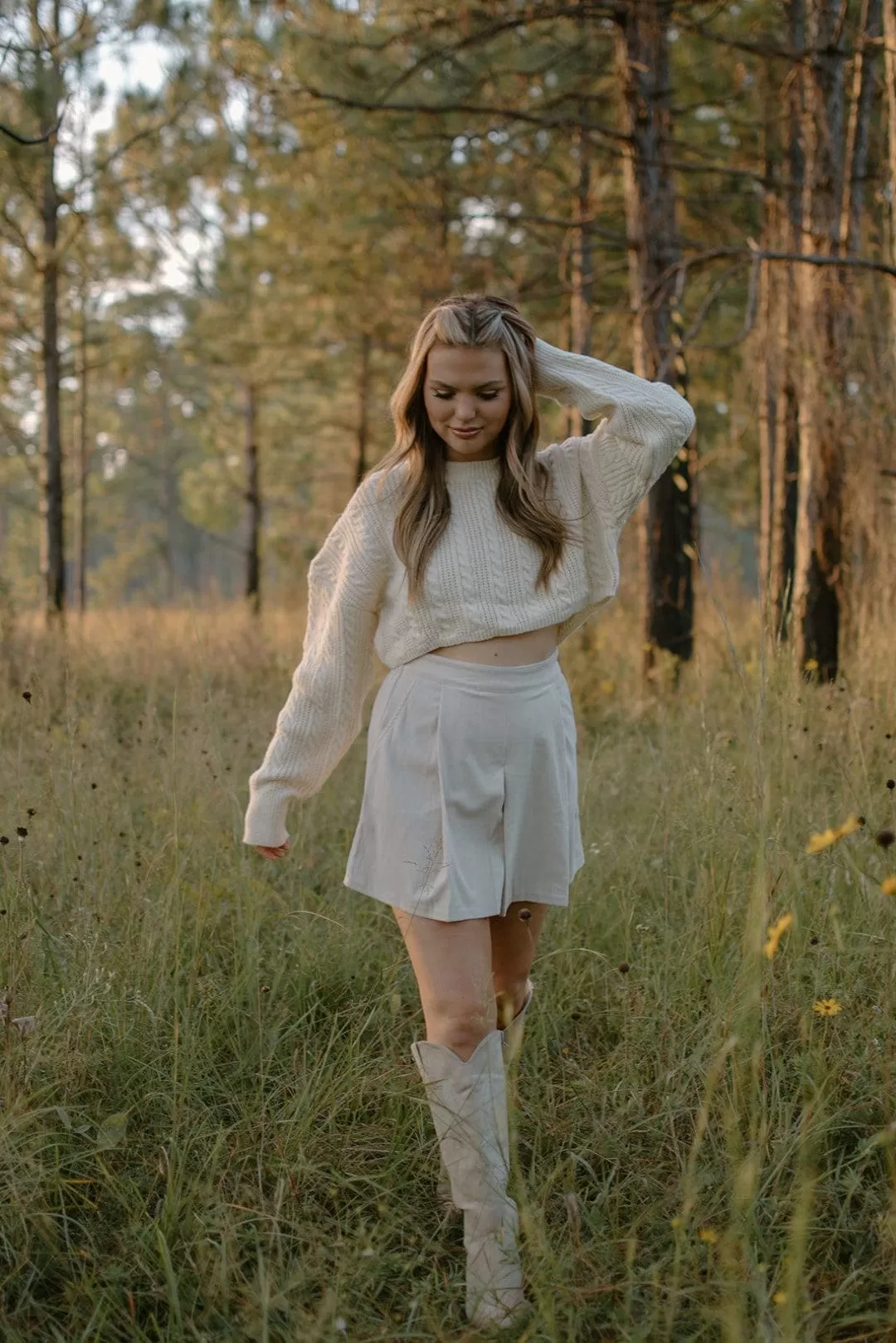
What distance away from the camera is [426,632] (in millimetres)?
2266

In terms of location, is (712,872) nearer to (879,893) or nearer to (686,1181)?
(879,893)

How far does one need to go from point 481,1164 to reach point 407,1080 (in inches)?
23.9

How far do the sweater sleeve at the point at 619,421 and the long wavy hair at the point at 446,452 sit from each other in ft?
A: 0.44

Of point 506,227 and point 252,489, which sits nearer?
point 506,227

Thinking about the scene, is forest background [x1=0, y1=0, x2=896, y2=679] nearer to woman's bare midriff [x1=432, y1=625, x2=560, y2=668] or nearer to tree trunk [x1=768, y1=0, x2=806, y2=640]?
tree trunk [x1=768, y1=0, x2=806, y2=640]

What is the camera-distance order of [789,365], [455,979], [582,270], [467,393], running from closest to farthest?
[455,979] < [467,393] < [789,365] < [582,270]

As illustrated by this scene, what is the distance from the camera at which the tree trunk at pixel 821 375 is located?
19.3 feet

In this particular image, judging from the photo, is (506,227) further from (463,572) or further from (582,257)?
(463,572)

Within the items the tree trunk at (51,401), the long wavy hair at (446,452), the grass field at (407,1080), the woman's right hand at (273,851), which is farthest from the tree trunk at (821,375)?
the tree trunk at (51,401)

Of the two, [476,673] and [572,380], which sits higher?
[572,380]

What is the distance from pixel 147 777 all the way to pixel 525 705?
7.81 feet

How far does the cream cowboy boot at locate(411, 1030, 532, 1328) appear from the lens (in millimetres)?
1961

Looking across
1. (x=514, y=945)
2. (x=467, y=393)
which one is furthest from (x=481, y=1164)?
(x=467, y=393)

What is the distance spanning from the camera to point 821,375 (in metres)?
5.85
